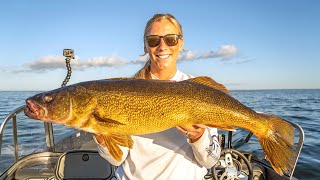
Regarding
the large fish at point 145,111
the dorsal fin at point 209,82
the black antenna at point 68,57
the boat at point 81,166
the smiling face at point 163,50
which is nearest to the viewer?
the large fish at point 145,111

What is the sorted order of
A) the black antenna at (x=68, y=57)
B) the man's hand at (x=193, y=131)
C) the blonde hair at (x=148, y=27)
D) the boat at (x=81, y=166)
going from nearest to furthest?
the man's hand at (x=193, y=131)
the blonde hair at (x=148, y=27)
the boat at (x=81, y=166)
the black antenna at (x=68, y=57)

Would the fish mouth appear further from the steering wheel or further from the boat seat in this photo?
the steering wheel

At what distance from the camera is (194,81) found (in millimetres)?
3385

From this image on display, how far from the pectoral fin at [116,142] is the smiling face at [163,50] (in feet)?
3.11

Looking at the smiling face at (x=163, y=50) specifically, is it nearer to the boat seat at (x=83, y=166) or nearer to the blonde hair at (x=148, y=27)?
the blonde hair at (x=148, y=27)

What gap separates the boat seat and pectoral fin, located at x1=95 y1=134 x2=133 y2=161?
1.92 m

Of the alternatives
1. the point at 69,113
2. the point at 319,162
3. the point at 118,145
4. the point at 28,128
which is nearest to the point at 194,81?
the point at 118,145

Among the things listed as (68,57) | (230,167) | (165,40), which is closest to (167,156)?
(165,40)

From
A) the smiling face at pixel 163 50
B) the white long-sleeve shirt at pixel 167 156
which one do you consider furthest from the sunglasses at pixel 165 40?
the white long-sleeve shirt at pixel 167 156

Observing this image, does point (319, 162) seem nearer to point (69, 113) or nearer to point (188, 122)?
point (188, 122)

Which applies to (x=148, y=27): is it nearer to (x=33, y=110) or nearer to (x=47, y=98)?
(x=47, y=98)

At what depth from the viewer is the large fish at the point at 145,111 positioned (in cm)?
313

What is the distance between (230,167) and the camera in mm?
5141

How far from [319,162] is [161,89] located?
31.2 ft
